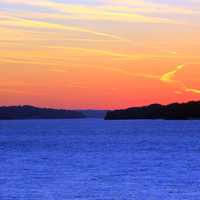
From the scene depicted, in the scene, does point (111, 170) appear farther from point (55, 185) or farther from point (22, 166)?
Answer: point (55, 185)

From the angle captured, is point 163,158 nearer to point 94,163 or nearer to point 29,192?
point 94,163

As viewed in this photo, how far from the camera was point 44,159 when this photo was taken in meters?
79.5

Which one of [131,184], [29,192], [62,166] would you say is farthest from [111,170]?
[29,192]

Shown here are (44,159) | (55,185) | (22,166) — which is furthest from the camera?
(44,159)

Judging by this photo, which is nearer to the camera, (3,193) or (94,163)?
(3,193)

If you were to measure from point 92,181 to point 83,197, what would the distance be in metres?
9.42

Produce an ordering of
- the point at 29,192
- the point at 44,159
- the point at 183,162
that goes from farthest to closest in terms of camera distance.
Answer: the point at 44,159, the point at 183,162, the point at 29,192

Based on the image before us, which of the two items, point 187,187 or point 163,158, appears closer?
point 187,187

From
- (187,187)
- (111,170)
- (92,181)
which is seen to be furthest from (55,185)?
(111,170)

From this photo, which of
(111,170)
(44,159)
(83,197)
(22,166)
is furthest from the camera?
(44,159)

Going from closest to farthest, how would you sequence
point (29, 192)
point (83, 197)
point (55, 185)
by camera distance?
point (83, 197) < point (29, 192) < point (55, 185)

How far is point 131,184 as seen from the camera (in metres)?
49.9

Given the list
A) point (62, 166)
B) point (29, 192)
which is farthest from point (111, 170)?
point (29, 192)

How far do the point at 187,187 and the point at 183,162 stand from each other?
2512 centimetres
